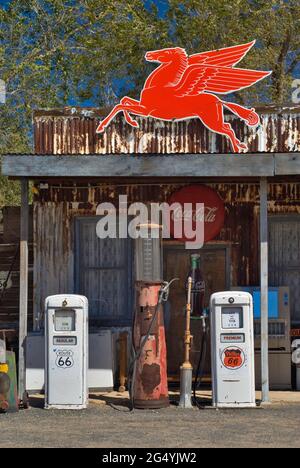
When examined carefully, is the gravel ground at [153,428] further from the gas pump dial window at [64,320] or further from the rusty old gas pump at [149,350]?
the gas pump dial window at [64,320]

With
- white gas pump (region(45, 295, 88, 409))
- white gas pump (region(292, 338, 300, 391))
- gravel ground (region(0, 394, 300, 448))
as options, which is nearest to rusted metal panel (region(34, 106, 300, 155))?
white gas pump (region(292, 338, 300, 391))

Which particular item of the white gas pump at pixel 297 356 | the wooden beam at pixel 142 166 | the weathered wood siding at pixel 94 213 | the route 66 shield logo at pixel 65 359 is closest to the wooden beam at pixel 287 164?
the wooden beam at pixel 142 166

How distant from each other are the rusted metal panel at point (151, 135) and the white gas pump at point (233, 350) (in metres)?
3.50

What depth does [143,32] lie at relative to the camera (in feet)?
95.2

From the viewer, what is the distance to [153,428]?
10406mm

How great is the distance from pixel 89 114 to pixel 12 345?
3.98m

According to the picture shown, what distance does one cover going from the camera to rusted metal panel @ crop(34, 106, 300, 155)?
574 inches

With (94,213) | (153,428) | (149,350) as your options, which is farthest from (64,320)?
(94,213)

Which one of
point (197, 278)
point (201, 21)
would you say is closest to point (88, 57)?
point (201, 21)

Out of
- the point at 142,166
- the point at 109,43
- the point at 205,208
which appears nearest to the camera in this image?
the point at 142,166

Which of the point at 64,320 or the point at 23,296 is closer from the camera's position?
the point at 64,320

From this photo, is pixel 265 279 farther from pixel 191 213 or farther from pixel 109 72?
pixel 109 72

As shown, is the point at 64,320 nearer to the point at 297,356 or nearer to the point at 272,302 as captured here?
the point at 272,302

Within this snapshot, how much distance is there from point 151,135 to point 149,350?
4.28 m
